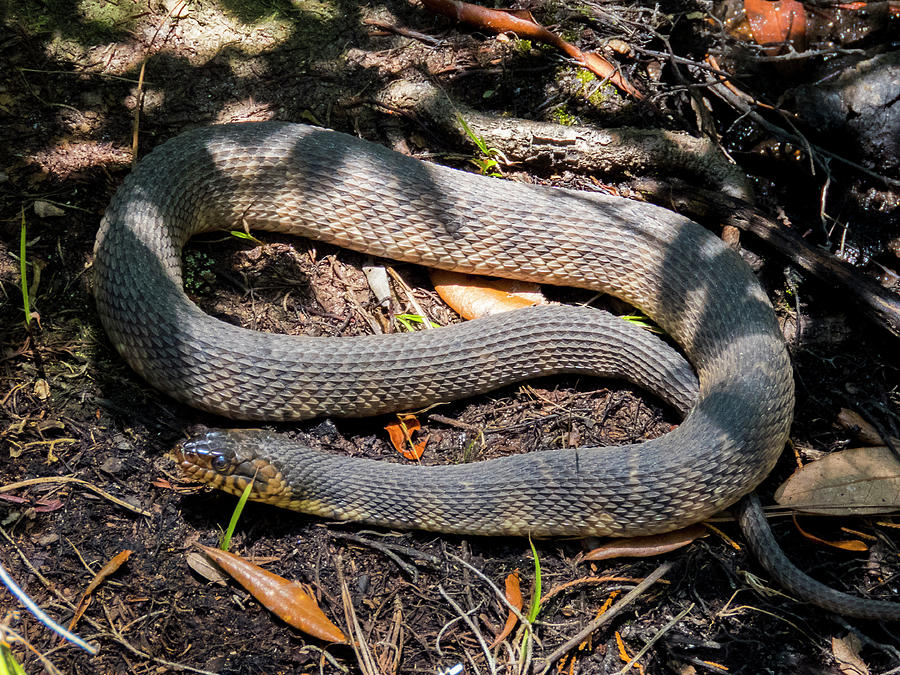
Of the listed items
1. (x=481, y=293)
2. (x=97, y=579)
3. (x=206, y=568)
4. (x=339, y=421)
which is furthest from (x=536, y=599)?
(x=97, y=579)

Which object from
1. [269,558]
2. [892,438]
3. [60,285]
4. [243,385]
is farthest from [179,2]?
[892,438]

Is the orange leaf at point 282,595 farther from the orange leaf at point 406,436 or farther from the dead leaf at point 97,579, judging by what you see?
the orange leaf at point 406,436

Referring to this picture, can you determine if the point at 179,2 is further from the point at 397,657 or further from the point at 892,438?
the point at 892,438

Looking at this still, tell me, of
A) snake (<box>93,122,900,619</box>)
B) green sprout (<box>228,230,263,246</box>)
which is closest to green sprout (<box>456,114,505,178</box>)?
snake (<box>93,122,900,619</box>)

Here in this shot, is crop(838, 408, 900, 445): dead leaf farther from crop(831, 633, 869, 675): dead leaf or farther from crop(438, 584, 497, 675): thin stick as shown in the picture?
crop(438, 584, 497, 675): thin stick

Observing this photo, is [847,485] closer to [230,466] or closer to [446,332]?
[446,332]

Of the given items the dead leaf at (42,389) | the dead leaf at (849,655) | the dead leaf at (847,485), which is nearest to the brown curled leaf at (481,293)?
the dead leaf at (847,485)
